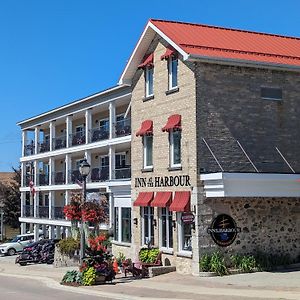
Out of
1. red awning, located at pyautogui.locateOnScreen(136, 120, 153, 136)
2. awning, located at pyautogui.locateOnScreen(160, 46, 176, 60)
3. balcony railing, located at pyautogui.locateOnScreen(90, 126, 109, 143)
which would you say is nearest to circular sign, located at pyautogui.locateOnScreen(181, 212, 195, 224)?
red awning, located at pyautogui.locateOnScreen(136, 120, 153, 136)

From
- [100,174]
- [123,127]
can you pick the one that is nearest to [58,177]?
[100,174]

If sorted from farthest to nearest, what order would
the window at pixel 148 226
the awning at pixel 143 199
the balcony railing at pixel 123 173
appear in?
1. the balcony railing at pixel 123 173
2. the window at pixel 148 226
3. the awning at pixel 143 199

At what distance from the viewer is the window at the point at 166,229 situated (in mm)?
24625

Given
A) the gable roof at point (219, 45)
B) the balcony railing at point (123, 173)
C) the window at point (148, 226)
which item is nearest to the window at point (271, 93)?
the gable roof at point (219, 45)

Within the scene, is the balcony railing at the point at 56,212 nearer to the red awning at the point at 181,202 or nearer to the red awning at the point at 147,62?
the red awning at the point at 147,62

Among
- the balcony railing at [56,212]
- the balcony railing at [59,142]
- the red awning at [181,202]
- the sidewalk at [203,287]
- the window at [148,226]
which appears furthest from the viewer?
the balcony railing at [59,142]

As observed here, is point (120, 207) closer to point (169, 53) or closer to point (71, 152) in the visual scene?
point (169, 53)

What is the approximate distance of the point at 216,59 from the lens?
22938 mm

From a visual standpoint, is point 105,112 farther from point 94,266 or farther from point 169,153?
point 94,266

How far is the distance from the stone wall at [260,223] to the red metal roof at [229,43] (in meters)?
5.68

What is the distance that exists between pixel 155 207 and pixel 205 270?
436cm

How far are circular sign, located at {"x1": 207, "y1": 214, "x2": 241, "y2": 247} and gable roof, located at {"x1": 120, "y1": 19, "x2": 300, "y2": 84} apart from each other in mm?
6151

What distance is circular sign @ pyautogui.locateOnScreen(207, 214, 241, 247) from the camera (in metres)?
22.5

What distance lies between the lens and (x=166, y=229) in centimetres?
2491
